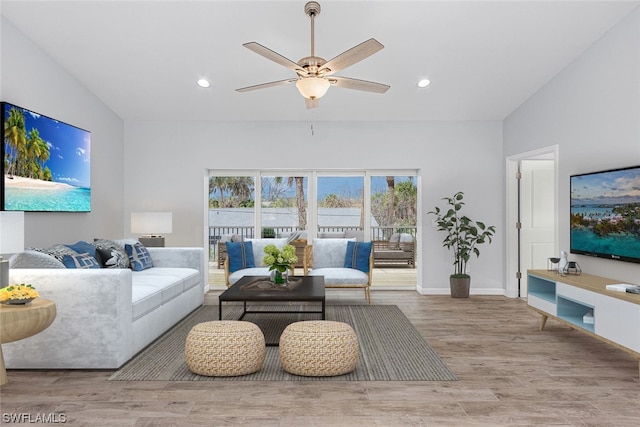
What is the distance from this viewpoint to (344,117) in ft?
21.1

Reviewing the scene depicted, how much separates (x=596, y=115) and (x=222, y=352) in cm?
415

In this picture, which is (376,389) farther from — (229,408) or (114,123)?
(114,123)

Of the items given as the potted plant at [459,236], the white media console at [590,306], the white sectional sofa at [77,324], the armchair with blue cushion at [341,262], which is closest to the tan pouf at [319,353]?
the white sectional sofa at [77,324]

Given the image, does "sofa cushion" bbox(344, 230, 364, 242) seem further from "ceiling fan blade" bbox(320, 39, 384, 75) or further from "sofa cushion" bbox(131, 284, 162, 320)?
"ceiling fan blade" bbox(320, 39, 384, 75)

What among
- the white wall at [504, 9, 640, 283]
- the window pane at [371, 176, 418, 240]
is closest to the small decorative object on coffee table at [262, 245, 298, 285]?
the window pane at [371, 176, 418, 240]

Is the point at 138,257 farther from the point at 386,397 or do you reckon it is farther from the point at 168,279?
the point at 386,397

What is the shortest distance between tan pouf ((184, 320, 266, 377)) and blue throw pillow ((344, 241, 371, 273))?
288 cm

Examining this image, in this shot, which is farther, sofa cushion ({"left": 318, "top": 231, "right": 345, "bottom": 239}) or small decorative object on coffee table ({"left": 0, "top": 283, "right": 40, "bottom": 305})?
sofa cushion ({"left": 318, "top": 231, "right": 345, "bottom": 239})

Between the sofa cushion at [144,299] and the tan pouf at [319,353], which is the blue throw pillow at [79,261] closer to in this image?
the sofa cushion at [144,299]

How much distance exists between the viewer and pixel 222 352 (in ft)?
10.3

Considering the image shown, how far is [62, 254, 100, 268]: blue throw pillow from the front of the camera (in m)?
3.83

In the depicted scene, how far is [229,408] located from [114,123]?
4.94 meters

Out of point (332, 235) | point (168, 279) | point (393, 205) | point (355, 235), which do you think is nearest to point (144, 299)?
point (168, 279)

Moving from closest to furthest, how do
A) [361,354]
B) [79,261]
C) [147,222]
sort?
[361,354] → [79,261] → [147,222]
